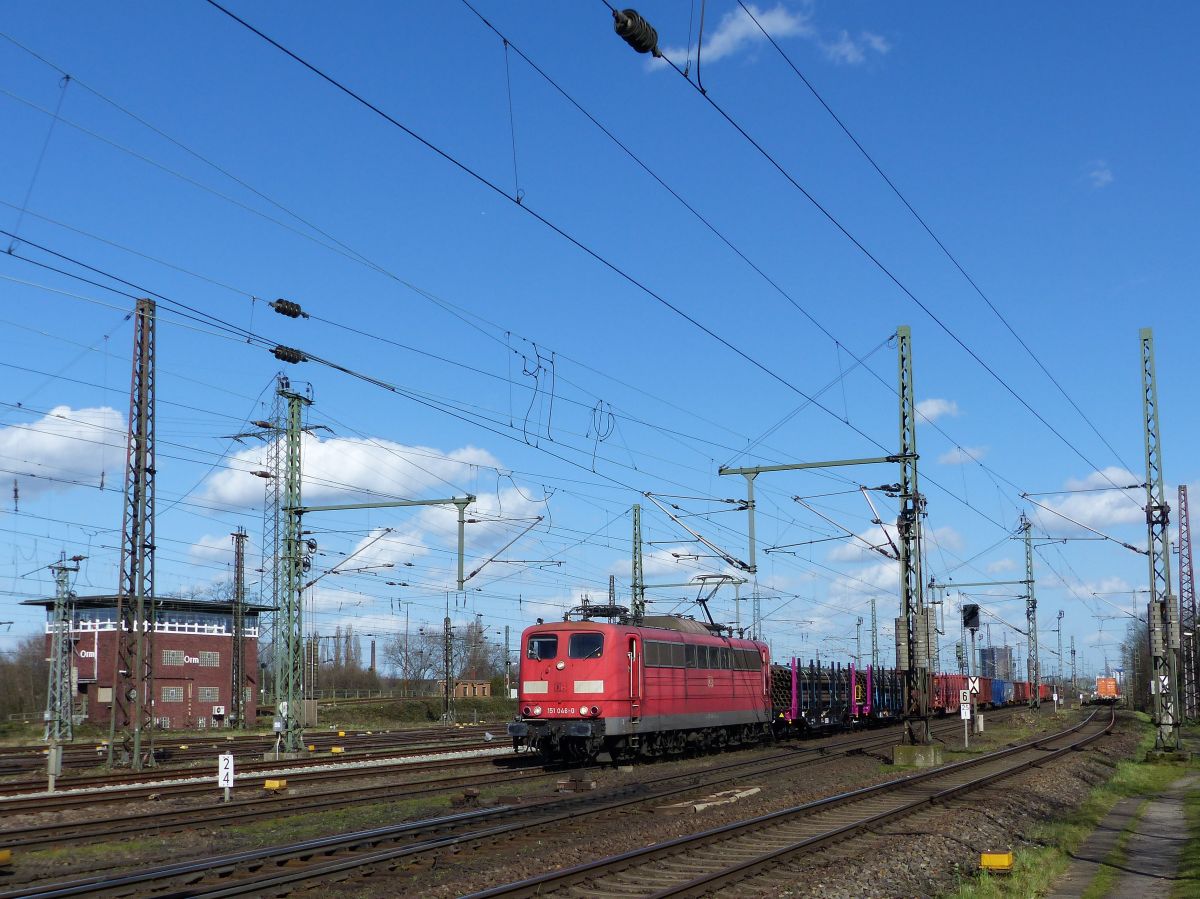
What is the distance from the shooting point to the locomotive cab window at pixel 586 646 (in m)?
29.0

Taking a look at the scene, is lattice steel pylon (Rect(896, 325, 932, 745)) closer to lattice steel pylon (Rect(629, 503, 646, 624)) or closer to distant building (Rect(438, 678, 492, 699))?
lattice steel pylon (Rect(629, 503, 646, 624))

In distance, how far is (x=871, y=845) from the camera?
16.4 m

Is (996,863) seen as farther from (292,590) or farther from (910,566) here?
(292,590)

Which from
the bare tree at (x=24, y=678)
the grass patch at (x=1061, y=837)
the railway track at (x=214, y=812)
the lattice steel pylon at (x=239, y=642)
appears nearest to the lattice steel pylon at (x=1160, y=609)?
the grass patch at (x=1061, y=837)

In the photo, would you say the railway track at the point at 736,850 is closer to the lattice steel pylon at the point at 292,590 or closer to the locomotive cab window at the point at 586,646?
the locomotive cab window at the point at 586,646

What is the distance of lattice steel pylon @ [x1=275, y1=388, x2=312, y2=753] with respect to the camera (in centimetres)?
3300

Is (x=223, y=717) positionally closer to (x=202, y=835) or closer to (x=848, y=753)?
(x=848, y=753)

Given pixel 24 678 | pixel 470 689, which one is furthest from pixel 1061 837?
pixel 24 678

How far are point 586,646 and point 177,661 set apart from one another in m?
53.7

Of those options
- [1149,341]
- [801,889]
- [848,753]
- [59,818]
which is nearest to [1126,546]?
[1149,341]

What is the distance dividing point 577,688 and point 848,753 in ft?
32.6

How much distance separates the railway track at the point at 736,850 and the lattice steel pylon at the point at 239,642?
Answer: 5263 cm

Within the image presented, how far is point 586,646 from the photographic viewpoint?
2925cm

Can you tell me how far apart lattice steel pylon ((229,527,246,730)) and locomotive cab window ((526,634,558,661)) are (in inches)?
1682
